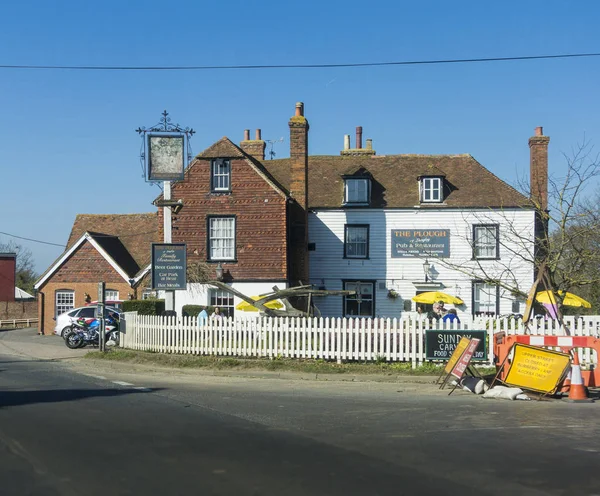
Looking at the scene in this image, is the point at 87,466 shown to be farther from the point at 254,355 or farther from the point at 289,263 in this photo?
the point at 289,263

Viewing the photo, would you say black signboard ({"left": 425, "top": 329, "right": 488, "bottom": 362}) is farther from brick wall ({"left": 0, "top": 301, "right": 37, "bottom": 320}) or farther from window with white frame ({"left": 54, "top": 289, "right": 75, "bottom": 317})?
brick wall ({"left": 0, "top": 301, "right": 37, "bottom": 320})

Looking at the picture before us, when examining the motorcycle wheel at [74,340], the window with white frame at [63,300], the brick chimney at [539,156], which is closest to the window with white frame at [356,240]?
the brick chimney at [539,156]

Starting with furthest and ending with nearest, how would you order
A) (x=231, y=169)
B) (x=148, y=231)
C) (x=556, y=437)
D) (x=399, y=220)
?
(x=148, y=231), (x=399, y=220), (x=231, y=169), (x=556, y=437)

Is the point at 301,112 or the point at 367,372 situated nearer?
the point at 367,372

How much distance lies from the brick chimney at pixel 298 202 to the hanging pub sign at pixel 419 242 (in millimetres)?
4285

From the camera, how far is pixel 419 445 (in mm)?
9008

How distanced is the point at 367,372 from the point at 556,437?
7.61 metres

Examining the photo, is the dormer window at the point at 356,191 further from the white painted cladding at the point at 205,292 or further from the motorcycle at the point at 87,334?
the motorcycle at the point at 87,334

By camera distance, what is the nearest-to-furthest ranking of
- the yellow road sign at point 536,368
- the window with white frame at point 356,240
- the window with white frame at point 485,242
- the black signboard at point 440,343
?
the yellow road sign at point 536,368 < the black signboard at point 440,343 < the window with white frame at point 485,242 < the window with white frame at point 356,240

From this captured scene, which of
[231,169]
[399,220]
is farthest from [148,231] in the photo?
[399,220]

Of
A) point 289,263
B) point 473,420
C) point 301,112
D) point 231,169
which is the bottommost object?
point 473,420

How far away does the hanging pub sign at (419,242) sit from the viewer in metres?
33.5

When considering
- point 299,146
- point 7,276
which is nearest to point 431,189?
point 299,146

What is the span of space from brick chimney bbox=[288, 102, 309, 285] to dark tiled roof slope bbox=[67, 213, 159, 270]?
1194 centimetres
